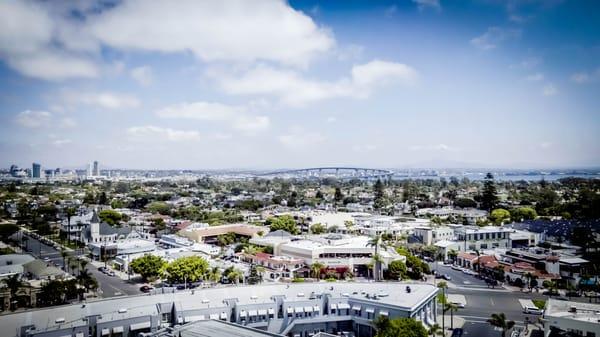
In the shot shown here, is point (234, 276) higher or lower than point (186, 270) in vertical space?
lower

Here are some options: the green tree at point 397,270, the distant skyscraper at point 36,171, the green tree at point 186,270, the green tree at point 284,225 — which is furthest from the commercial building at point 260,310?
the distant skyscraper at point 36,171

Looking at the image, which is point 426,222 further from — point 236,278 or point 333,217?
point 236,278

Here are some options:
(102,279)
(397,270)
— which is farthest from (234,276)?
(397,270)

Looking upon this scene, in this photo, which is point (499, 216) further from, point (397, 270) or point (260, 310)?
point (260, 310)

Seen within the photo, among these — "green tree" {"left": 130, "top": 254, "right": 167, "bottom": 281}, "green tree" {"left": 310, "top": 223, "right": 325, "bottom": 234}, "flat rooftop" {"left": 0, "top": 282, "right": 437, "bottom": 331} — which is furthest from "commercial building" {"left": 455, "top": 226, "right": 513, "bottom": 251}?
"green tree" {"left": 130, "top": 254, "right": 167, "bottom": 281}

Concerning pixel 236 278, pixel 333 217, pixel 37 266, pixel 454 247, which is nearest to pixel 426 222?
pixel 333 217

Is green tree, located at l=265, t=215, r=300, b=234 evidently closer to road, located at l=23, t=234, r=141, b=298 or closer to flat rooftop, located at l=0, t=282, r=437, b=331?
road, located at l=23, t=234, r=141, b=298
